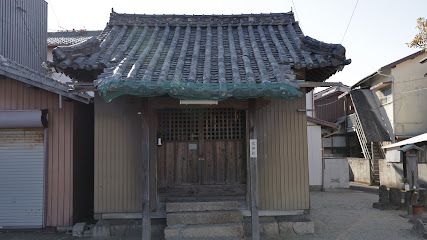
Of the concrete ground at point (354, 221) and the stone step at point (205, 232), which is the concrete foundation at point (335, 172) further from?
the stone step at point (205, 232)

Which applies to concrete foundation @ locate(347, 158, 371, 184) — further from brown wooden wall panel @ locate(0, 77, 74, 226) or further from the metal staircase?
brown wooden wall panel @ locate(0, 77, 74, 226)

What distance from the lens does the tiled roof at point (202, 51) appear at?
8.31 metres

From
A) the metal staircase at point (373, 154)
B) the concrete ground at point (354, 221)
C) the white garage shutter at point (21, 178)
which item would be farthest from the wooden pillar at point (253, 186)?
the metal staircase at point (373, 154)

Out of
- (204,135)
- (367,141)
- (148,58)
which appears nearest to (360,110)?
(367,141)

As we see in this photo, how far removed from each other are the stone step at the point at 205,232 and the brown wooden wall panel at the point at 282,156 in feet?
4.08

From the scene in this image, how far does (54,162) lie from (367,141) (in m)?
18.8

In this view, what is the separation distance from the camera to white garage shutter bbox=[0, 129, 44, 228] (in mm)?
10609

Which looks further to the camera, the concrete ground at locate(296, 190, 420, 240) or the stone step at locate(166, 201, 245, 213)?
the concrete ground at locate(296, 190, 420, 240)

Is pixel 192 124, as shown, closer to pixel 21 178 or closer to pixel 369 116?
pixel 21 178

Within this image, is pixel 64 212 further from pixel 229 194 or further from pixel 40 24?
pixel 40 24

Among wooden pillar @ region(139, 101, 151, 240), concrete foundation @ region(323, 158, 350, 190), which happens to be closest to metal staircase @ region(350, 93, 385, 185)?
concrete foundation @ region(323, 158, 350, 190)

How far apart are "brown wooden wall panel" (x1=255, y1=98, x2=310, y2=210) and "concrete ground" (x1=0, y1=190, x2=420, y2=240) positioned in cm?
106

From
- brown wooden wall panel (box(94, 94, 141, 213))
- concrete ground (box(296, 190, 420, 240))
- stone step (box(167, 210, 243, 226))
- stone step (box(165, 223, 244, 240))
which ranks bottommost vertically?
concrete ground (box(296, 190, 420, 240))

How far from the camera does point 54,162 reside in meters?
10.7
